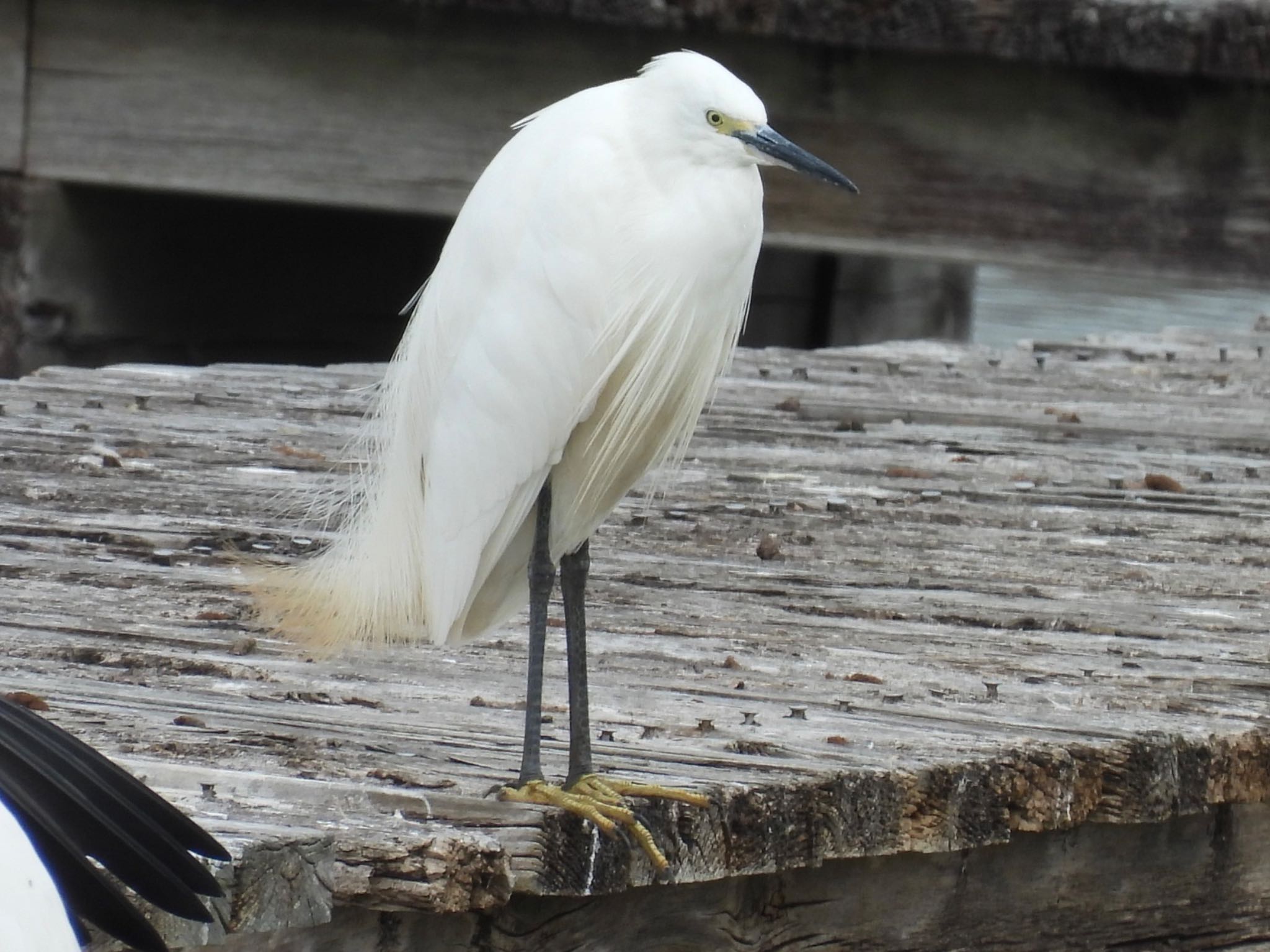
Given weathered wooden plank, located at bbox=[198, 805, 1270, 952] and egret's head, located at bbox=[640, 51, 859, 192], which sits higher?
egret's head, located at bbox=[640, 51, 859, 192]

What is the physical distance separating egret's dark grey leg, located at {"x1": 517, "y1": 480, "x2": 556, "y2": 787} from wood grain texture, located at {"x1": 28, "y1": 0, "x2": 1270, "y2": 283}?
2.81m

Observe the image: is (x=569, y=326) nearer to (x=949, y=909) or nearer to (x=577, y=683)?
(x=577, y=683)

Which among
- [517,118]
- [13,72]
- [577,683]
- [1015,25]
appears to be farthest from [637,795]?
[13,72]

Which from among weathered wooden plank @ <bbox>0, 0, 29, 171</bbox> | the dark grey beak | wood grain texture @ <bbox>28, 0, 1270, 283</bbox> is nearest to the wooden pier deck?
the dark grey beak

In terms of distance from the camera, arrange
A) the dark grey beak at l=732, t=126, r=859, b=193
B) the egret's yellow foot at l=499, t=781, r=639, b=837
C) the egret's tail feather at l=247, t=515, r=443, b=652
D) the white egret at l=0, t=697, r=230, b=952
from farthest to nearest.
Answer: the egret's tail feather at l=247, t=515, r=443, b=652 → the dark grey beak at l=732, t=126, r=859, b=193 → the egret's yellow foot at l=499, t=781, r=639, b=837 → the white egret at l=0, t=697, r=230, b=952

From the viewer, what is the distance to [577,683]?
213cm

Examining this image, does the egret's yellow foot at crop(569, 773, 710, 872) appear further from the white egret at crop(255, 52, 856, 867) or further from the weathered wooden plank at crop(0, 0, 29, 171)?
the weathered wooden plank at crop(0, 0, 29, 171)

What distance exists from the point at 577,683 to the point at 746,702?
1.03 feet

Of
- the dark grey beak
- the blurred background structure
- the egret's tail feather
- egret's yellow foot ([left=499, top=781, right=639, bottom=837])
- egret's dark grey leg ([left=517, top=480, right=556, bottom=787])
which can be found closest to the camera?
egret's yellow foot ([left=499, top=781, right=639, bottom=837])

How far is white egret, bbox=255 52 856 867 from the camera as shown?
7.05 ft

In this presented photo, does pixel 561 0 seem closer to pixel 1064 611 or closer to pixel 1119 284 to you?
pixel 1064 611

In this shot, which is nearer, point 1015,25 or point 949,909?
point 949,909

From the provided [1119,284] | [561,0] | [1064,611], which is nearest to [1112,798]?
[1064,611]

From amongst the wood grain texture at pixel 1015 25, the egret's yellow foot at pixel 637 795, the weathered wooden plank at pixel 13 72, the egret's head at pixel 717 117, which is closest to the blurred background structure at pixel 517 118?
the weathered wooden plank at pixel 13 72
